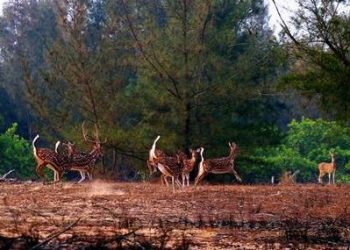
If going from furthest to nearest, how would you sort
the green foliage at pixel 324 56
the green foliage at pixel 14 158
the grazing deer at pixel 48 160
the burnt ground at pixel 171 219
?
the green foliage at pixel 14 158
the grazing deer at pixel 48 160
the green foliage at pixel 324 56
the burnt ground at pixel 171 219

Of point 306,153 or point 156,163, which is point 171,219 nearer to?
point 156,163

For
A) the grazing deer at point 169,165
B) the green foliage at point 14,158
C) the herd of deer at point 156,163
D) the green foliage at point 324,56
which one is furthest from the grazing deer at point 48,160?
the green foliage at point 14,158

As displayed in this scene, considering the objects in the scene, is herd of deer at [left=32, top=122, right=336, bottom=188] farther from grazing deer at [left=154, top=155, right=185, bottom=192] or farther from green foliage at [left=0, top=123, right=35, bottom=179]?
green foliage at [left=0, top=123, right=35, bottom=179]

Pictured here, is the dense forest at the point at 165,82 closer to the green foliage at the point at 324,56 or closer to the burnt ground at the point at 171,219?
the green foliage at the point at 324,56

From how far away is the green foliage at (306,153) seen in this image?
38.0 meters

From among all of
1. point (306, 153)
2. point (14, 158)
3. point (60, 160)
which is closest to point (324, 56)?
point (60, 160)

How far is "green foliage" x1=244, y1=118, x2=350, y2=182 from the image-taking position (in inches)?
→ 1495

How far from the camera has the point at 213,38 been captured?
78.6 feet

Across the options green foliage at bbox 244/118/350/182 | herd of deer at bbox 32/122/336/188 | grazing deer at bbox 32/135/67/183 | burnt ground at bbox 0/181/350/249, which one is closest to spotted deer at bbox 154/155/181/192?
herd of deer at bbox 32/122/336/188

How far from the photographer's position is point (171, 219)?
1022cm

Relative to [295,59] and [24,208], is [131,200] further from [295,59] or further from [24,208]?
[295,59]

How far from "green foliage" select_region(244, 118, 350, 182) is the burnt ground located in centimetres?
2193

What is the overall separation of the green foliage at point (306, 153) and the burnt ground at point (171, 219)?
21930 millimetres

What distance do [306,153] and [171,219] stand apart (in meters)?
31.8
